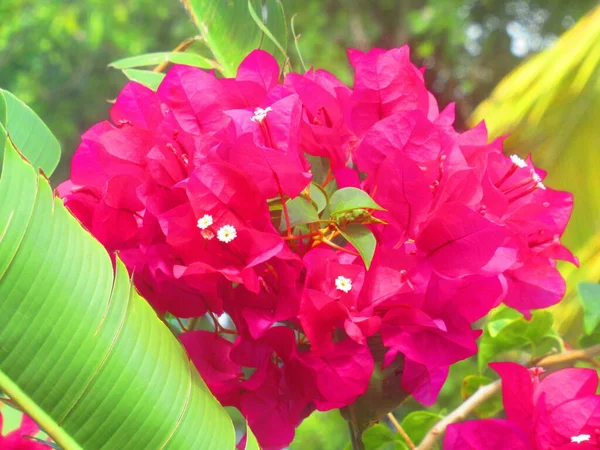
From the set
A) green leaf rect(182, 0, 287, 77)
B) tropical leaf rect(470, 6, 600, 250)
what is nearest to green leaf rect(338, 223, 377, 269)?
green leaf rect(182, 0, 287, 77)

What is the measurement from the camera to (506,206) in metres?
0.43

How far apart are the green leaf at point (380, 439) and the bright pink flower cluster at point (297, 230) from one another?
0.06 m

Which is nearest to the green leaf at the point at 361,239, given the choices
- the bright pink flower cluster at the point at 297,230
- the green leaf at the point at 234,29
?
the bright pink flower cluster at the point at 297,230

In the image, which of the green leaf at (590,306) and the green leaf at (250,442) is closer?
the green leaf at (250,442)

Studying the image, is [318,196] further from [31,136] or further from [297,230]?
[31,136]

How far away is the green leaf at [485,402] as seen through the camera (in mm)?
571

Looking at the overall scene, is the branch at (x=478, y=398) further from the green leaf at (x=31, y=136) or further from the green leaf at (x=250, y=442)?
the green leaf at (x=31, y=136)

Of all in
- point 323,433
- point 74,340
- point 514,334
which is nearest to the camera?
point 74,340

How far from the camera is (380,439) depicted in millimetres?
491

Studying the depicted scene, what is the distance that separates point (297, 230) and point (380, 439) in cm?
16

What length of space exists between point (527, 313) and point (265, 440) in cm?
20

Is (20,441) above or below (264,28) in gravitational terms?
below

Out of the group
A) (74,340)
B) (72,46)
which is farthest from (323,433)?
(74,340)

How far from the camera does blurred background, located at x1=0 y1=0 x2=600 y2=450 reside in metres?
2.91
